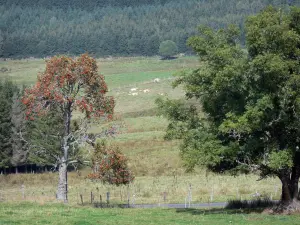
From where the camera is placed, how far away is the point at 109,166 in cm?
4106

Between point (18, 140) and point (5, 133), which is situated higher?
point (5, 133)

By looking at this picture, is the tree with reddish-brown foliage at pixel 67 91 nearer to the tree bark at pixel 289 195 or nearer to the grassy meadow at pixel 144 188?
the grassy meadow at pixel 144 188

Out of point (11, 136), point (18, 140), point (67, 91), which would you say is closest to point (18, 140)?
point (18, 140)

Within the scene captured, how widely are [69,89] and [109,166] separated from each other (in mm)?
6312

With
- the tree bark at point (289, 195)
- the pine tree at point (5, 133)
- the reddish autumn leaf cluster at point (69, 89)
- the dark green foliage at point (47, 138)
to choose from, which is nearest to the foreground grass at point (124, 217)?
the tree bark at point (289, 195)

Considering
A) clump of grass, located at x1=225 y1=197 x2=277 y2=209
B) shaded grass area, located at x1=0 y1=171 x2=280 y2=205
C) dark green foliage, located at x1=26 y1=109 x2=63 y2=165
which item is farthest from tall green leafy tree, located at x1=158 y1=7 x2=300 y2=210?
dark green foliage, located at x1=26 y1=109 x2=63 y2=165

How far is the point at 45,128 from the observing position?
74562mm

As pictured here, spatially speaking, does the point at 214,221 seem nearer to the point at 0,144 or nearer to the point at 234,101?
the point at 234,101

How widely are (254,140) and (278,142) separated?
1502 mm

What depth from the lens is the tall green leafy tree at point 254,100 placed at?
3127 cm

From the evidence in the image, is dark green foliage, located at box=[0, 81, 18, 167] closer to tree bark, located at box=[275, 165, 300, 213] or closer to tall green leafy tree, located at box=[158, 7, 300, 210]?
tall green leafy tree, located at box=[158, 7, 300, 210]

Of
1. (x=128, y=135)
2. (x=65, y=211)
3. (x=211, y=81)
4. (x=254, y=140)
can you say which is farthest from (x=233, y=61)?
(x=128, y=135)

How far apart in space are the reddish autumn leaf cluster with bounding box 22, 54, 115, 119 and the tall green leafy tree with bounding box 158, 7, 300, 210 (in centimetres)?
878

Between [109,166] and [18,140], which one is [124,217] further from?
[18,140]
